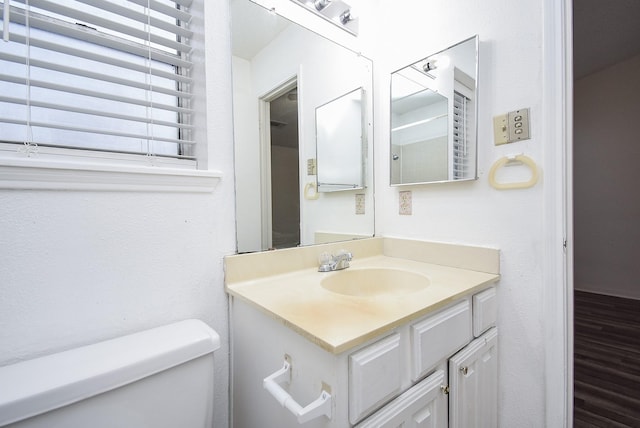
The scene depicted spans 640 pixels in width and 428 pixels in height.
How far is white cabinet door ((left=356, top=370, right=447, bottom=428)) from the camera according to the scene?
2.04 ft

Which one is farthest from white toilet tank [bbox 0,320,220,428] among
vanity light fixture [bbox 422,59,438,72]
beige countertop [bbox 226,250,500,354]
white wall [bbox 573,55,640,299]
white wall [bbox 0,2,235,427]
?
white wall [bbox 573,55,640,299]

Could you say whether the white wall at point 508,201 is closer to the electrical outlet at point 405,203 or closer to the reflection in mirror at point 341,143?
the electrical outlet at point 405,203

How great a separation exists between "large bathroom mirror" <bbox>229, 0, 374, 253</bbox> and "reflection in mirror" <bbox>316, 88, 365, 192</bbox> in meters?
0.01

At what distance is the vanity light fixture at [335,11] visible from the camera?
3.86 ft

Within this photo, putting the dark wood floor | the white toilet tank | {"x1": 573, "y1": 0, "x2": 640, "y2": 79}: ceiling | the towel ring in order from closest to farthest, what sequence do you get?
the white toilet tank, the towel ring, the dark wood floor, {"x1": 573, "y1": 0, "x2": 640, "y2": 79}: ceiling

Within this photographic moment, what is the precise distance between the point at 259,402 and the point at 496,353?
2.85 feet

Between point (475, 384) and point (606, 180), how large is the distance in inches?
140

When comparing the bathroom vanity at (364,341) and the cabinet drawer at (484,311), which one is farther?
the cabinet drawer at (484,311)

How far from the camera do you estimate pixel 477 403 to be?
2.97ft

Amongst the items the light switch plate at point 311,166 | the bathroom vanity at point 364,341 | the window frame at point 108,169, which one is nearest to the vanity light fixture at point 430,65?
the light switch plate at point 311,166

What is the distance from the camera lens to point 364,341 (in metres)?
0.57

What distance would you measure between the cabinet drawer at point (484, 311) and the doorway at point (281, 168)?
0.70 metres

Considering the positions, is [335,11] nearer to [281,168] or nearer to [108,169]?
[281,168]

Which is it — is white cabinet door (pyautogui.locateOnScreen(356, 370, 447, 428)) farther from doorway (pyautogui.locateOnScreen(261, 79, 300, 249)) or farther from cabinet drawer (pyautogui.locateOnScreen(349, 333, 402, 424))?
doorway (pyautogui.locateOnScreen(261, 79, 300, 249))
